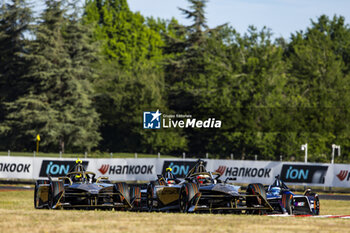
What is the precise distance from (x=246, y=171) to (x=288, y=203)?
18733 millimetres

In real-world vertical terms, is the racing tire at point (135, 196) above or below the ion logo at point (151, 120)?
below

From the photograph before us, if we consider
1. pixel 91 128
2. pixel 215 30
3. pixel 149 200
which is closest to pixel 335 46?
pixel 215 30

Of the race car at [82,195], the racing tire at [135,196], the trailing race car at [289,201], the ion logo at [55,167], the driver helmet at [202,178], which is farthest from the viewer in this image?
the ion logo at [55,167]

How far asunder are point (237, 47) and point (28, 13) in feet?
69.6

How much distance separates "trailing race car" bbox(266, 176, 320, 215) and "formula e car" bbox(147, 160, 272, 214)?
520 millimetres

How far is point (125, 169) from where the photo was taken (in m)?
39.4

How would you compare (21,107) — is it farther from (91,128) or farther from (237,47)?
(237,47)

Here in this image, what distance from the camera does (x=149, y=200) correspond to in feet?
66.5

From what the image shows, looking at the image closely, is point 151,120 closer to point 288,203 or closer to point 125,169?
point 125,169

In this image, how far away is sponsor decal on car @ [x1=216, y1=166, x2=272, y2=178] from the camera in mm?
37375

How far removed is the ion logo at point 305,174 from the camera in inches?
1428

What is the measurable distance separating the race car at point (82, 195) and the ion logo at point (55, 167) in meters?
18.0

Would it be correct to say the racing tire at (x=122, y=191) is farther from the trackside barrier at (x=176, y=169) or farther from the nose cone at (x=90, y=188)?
the trackside barrier at (x=176, y=169)

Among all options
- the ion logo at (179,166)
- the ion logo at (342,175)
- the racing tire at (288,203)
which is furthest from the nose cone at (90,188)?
the ion logo at (342,175)
